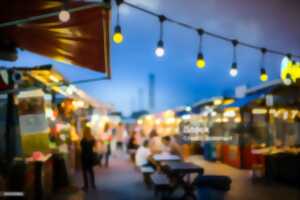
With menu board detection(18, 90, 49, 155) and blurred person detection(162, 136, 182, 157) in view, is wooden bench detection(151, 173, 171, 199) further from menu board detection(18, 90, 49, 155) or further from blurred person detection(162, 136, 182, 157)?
menu board detection(18, 90, 49, 155)

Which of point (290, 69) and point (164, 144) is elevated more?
point (290, 69)

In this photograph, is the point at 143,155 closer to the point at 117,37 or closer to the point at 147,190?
the point at 147,190

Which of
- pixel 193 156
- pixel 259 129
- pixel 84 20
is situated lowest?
pixel 193 156

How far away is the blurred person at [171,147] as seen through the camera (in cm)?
1480

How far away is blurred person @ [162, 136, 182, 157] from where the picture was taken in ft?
48.6

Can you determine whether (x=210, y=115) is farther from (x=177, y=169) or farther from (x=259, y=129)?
(x=177, y=169)

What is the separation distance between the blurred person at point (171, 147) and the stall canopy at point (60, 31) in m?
6.52

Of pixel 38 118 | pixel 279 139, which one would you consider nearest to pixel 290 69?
pixel 279 139

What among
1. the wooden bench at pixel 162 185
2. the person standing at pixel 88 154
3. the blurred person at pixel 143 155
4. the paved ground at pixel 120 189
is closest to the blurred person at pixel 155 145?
the blurred person at pixel 143 155

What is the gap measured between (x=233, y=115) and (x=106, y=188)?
10.8 metres

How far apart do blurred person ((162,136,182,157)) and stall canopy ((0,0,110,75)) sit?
21.4ft

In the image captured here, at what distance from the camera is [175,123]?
36.8 m

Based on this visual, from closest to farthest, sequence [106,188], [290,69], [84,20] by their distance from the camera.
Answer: [84,20], [106,188], [290,69]

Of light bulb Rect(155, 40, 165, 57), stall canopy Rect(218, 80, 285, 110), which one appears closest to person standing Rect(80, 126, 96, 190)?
light bulb Rect(155, 40, 165, 57)
